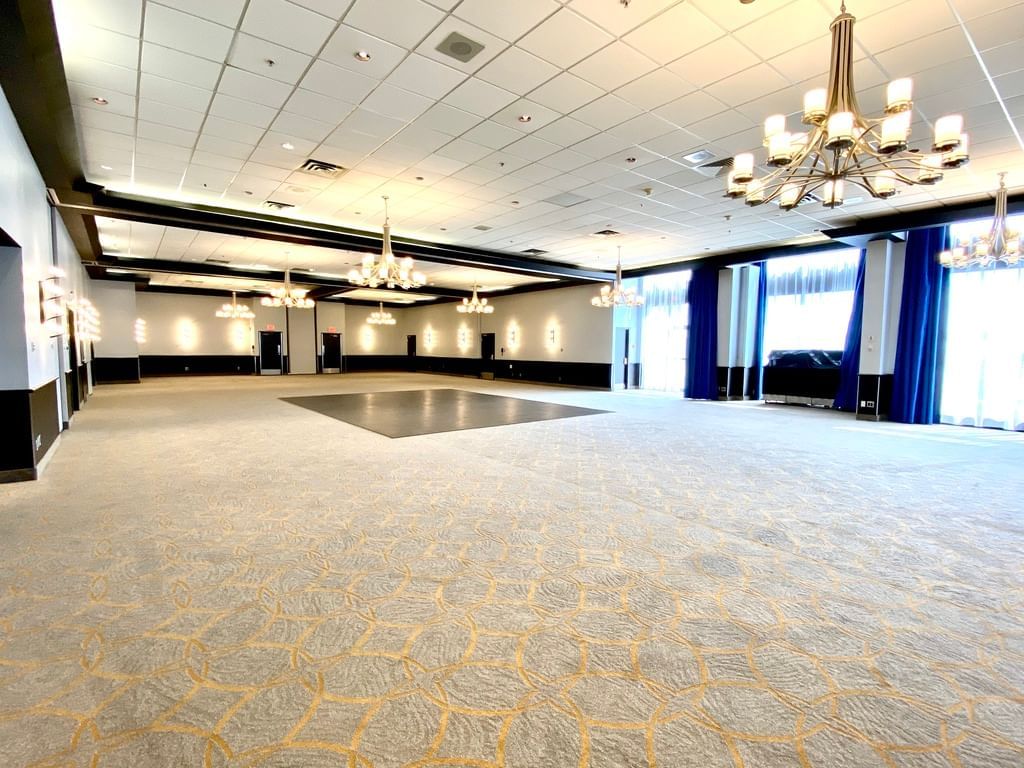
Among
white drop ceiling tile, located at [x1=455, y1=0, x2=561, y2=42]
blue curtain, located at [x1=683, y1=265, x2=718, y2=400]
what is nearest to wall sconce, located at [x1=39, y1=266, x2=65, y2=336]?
white drop ceiling tile, located at [x1=455, y1=0, x2=561, y2=42]

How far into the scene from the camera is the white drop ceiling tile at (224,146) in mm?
5738

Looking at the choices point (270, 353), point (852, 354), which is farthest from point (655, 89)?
point (270, 353)

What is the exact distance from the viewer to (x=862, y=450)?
6672mm

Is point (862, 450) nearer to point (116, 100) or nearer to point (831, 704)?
point (831, 704)

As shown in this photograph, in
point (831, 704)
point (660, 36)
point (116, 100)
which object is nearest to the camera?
point (831, 704)

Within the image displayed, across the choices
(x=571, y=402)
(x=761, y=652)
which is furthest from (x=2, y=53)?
(x=571, y=402)

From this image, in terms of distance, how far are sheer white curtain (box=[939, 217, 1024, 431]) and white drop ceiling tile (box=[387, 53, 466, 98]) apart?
9452 millimetres

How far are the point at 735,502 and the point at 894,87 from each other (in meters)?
3.46

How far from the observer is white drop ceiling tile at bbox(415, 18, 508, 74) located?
374cm

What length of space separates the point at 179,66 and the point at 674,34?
4237 mm

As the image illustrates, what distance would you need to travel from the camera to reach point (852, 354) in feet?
36.2

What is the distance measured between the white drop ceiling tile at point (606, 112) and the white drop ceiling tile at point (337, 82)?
6.95 ft

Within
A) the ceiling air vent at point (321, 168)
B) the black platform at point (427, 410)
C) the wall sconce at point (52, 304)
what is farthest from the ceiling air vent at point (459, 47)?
the wall sconce at point (52, 304)

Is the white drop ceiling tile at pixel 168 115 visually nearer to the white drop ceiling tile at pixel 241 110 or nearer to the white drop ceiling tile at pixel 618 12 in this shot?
the white drop ceiling tile at pixel 241 110
